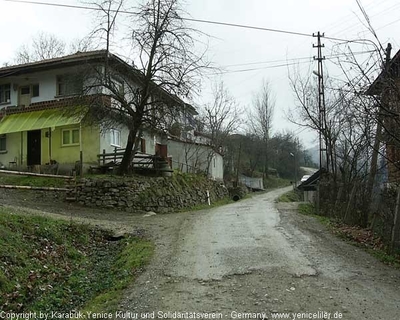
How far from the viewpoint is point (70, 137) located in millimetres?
26984

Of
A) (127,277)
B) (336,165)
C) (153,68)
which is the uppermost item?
(153,68)

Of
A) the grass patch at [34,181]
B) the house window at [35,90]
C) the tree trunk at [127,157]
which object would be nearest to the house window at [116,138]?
the tree trunk at [127,157]

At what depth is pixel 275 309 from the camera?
622 cm

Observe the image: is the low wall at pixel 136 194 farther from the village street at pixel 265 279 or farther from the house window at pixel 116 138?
the village street at pixel 265 279

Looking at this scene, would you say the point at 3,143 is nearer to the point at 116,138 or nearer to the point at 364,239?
the point at 116,138

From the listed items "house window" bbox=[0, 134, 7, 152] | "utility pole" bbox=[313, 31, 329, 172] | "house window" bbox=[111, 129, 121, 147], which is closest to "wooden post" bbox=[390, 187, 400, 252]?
"utility pole" bbox=[313, 31, 329, 172]

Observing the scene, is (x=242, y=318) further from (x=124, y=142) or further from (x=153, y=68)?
(x=124, y=142)

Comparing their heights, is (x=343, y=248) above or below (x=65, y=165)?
below

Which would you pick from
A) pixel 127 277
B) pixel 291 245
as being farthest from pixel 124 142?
pixel 127 277

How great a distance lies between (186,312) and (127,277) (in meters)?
2.42

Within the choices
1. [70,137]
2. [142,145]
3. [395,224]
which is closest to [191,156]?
[142,145]

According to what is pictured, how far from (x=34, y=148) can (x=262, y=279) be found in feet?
77.7

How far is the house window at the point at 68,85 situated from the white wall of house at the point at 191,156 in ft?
43.3

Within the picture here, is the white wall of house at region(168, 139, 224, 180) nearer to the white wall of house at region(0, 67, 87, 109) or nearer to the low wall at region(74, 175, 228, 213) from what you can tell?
the low wall at region(74, 175, 228, 213)
